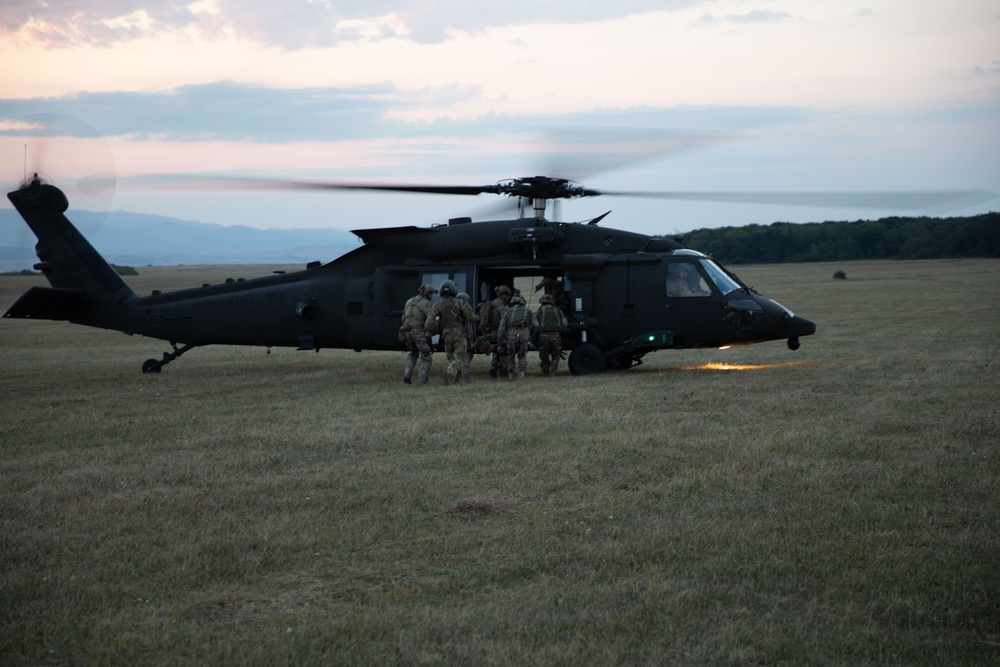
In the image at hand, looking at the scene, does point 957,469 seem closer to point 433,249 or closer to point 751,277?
point 433,249

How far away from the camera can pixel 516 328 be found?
1571 centimetres

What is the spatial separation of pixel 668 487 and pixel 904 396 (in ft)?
18.7

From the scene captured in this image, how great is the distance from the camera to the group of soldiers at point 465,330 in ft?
51.6

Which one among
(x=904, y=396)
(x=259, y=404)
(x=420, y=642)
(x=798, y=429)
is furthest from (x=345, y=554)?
(x=904, y=396)

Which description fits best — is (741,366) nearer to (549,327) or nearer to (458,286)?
→ (549,327)

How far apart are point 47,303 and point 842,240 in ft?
229

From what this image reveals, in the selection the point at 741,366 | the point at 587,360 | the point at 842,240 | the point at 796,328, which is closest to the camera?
the point at 796,328

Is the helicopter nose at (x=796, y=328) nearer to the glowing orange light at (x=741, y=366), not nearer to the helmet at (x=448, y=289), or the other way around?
the glowing orange light at (x=741, y=366)

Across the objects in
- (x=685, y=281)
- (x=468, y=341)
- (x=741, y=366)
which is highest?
(x=685, y=281)

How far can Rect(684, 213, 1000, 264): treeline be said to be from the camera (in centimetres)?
7319

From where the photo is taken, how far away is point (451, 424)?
11.3m

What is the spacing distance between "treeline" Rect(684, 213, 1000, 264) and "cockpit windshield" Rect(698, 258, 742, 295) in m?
58.5

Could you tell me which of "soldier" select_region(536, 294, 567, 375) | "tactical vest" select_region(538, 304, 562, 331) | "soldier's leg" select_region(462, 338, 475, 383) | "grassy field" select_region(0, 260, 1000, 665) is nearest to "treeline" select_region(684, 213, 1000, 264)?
"soldier" select_region(536, 294, 567, 375)

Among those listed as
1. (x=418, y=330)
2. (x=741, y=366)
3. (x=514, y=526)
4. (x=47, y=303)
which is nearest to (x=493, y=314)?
(x=418, y=330)
